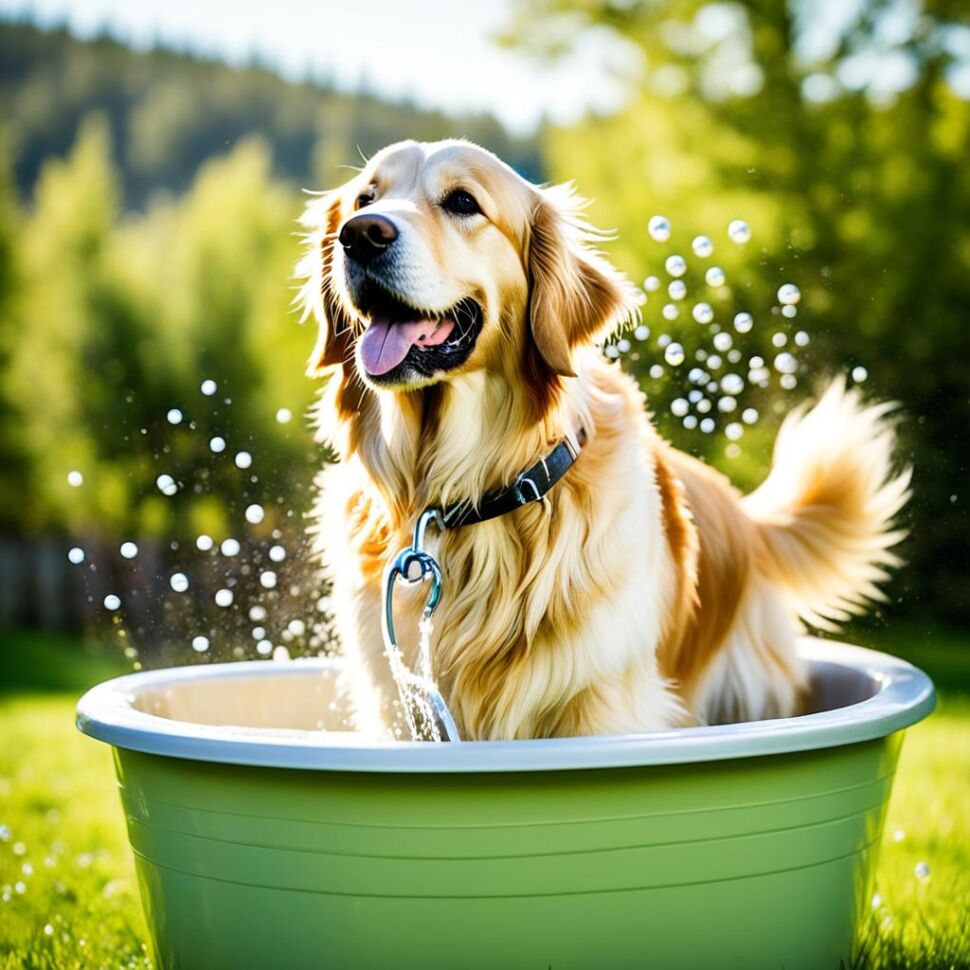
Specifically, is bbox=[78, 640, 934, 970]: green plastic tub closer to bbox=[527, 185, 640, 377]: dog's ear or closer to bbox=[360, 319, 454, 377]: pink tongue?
bbox=[360, 319, 454, 377]: pink tongue

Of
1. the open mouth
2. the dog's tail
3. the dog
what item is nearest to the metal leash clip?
the dog

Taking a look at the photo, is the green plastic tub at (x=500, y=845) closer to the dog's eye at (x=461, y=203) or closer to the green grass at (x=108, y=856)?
the green grass at (x=108, y=856)

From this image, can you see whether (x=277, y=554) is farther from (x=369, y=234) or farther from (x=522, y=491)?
(x=369, y=234)

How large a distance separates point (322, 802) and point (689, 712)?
55.9 inches

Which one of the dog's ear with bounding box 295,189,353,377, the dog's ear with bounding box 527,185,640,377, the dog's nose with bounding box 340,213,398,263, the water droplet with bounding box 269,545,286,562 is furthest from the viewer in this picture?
the water droplet with bounding box 269,545,286,562

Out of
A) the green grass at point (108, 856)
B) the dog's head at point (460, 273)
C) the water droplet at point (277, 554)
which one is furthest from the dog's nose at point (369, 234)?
the green grass at point (108, 856)

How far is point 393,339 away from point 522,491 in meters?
0.43

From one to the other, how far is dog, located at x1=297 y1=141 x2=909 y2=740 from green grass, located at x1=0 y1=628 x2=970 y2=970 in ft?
2.51

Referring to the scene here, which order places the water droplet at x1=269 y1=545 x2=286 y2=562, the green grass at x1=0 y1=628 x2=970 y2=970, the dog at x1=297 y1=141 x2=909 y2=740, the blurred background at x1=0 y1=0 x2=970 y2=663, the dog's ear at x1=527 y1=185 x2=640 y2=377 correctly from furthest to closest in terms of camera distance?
the blurred background at x1=0 y1=0 x2=970 y2=663, the water droplet at x1=269 y1=545 x2=286 y2=562, the green grass at x1=0 y1=628 x2=970 y2=970, the dog's ear at x1=527 y1=185 x2=640 y2=377, the dog at x1=297 y1=141 x2=909 y2=740

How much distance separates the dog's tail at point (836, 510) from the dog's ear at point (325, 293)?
1.36m

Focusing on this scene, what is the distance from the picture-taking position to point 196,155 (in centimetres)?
2836

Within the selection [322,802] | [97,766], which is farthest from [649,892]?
[97,766]

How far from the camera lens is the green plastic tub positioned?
210cm

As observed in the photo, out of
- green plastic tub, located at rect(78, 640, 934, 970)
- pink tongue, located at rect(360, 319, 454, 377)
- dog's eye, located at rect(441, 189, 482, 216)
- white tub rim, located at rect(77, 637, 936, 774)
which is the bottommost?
green plastic tub, located at rect(78, 640, 934, 970)
